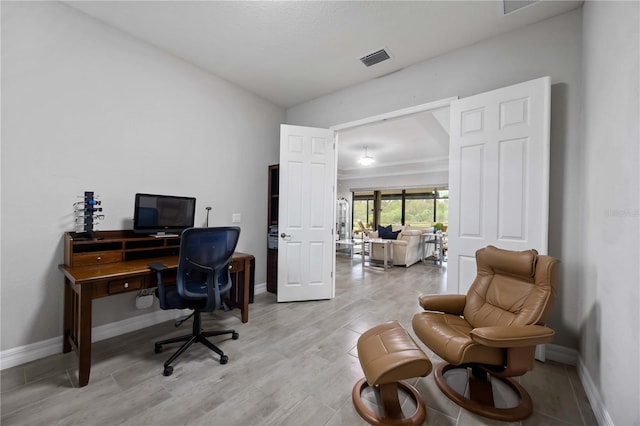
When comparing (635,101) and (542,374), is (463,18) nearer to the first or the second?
(635,101)

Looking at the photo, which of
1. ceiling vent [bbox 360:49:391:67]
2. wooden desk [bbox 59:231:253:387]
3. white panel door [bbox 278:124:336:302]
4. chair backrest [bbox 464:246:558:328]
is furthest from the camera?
white panel door [bbox 278:124:336:302]

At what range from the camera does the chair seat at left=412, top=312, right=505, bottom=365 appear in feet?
4.80

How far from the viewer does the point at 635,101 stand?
1.25 metres

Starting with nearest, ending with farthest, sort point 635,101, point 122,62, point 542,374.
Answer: point 635,101
point 542,374
point 122,62

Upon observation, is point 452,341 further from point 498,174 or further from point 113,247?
point 113,247

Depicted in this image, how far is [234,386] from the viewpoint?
177 cm

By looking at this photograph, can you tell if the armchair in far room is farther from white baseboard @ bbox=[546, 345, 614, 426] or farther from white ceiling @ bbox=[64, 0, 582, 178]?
white ceiling @ bbox=[64, 0, 582, 178]

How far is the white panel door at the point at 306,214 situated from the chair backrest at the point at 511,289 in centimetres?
193

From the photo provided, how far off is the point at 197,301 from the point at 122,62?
2437mm

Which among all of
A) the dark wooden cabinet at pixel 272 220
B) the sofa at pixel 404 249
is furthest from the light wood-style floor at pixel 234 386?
the sofa at pixel 404 249

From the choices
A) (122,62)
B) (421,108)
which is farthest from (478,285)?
(122,62)

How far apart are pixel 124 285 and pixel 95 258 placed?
1.64ft

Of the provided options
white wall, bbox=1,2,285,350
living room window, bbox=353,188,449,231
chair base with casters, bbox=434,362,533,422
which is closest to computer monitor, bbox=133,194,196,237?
white wall, bbox=1,2,285,350

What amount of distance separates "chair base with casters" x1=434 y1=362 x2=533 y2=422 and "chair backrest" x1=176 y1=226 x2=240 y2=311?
1.81 meters
